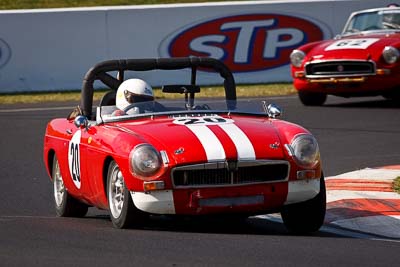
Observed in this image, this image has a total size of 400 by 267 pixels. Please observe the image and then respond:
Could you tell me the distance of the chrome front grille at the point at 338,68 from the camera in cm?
1773

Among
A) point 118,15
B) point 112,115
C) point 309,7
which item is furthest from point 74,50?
point 112,115

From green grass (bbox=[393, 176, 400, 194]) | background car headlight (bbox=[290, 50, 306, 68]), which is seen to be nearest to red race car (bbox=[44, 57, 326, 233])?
green grass (bbox=[393, 176, 400, 194])

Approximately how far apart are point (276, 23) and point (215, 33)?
1266 mm

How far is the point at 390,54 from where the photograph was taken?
1764 centimetres

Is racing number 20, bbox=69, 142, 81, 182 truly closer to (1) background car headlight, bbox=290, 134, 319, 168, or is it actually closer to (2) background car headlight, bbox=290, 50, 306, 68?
(1) background car headlight, bbox=290, 134, 319, 168

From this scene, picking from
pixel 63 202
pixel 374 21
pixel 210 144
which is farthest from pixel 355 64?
pixel 210 144

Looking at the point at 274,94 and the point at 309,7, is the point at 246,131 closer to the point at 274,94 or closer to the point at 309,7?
the point at 274,94

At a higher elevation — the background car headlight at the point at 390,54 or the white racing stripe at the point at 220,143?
the white racing stripe at the point at 220,143

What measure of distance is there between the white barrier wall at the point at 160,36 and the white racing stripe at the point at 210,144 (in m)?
14.4

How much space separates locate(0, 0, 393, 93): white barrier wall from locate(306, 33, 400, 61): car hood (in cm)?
454

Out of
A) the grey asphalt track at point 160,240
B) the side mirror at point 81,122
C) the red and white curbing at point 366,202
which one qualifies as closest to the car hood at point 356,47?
the grey asphalt track at point 160,240

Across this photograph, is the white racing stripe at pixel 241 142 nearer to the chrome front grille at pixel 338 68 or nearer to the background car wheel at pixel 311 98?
the chrome front grille at pixel 338 68

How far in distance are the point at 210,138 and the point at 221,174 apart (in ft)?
1.00

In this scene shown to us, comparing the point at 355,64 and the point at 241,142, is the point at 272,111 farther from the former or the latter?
the point at 355,64
